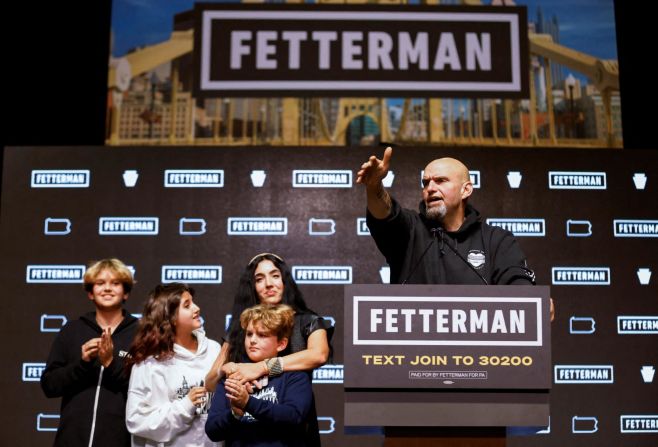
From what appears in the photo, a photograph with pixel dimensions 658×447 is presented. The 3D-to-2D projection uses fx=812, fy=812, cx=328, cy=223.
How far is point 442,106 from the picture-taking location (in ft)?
20.3

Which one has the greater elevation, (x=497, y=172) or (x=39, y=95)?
(x=39, y=95)

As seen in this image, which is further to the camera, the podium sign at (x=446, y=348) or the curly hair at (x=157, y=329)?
the curly hair at (x=157, y=329)

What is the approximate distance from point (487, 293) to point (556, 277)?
3.48m

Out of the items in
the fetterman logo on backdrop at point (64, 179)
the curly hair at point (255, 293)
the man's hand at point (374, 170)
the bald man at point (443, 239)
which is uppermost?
the fetterman logo on backdrop at point (64, 179)

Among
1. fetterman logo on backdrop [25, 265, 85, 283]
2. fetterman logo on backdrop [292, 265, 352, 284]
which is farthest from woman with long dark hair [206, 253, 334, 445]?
fetterman logo on backdrop [25, 265, 85, 283]

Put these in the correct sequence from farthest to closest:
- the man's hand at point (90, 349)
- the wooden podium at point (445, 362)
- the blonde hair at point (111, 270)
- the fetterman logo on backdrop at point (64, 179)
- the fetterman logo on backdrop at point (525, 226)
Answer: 1. the fetterman logo on backdrop at point (64, 179)
2. the fetterman logo on backdrop at point (525, 226)
3. the blonde hair at point (111, 270)
4. the man's hand at point (90, 349)
5. the wooden podium at point (445, 362)

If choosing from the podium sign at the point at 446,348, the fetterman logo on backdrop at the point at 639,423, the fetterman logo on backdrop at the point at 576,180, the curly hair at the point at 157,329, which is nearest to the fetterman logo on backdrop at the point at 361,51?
the fetterman logo on backdrop at the point at 576,180

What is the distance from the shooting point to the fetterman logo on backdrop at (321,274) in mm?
5539

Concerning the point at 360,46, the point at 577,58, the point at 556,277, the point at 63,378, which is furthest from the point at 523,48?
the point at 63,378

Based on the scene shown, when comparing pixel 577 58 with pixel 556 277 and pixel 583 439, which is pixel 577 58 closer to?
pixel 556 277

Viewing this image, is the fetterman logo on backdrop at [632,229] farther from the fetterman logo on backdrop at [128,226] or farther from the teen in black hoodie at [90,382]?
the teen in black hoodie at [90,382]

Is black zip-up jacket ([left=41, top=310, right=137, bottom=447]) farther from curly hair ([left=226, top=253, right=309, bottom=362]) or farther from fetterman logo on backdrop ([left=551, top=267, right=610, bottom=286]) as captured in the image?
fetterman logo on backdrop ([left=551, top=267, right=610, bottom=286])

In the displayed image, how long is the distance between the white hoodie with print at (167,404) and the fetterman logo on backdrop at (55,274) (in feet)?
8.21

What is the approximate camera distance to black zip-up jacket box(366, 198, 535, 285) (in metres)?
2.79
